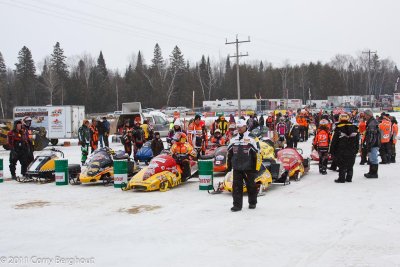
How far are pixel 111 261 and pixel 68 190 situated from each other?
21.5 ft

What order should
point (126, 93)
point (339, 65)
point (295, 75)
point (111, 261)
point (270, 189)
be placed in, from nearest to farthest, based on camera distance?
point (111, 261), point (270, 189), point (126, 93), point (295, 75), point (339, 65)

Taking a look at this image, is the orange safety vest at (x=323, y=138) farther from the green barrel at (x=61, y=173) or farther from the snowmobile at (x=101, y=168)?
the green barrel at (x=61, y=173)

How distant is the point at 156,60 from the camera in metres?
105

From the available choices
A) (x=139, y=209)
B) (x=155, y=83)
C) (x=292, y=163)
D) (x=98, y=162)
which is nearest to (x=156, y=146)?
(x=98, y=162)

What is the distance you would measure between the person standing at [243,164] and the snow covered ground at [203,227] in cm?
27

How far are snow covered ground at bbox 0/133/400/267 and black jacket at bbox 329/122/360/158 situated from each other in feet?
2.67

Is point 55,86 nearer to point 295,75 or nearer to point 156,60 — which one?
point 156,60

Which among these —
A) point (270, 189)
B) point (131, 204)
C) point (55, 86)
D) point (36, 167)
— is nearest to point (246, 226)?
point (131, 204)

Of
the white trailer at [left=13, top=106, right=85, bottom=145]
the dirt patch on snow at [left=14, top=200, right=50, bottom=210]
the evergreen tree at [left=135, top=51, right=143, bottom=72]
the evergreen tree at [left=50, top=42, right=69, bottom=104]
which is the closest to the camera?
the dirt patch on snow at [left=14, top=200, right=50, bottom=210]

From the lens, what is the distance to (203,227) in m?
7.92

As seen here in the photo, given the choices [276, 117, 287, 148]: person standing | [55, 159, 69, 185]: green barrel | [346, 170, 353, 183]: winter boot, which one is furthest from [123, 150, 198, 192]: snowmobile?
[276, 117, 287, 148]: person standing

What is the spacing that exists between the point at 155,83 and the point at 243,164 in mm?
84920

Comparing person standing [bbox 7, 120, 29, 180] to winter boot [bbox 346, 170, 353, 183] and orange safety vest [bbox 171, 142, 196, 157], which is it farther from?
winter boot [bbox 346, 170, 353, 183]

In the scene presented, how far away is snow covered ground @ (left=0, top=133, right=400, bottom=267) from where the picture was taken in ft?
20.6
